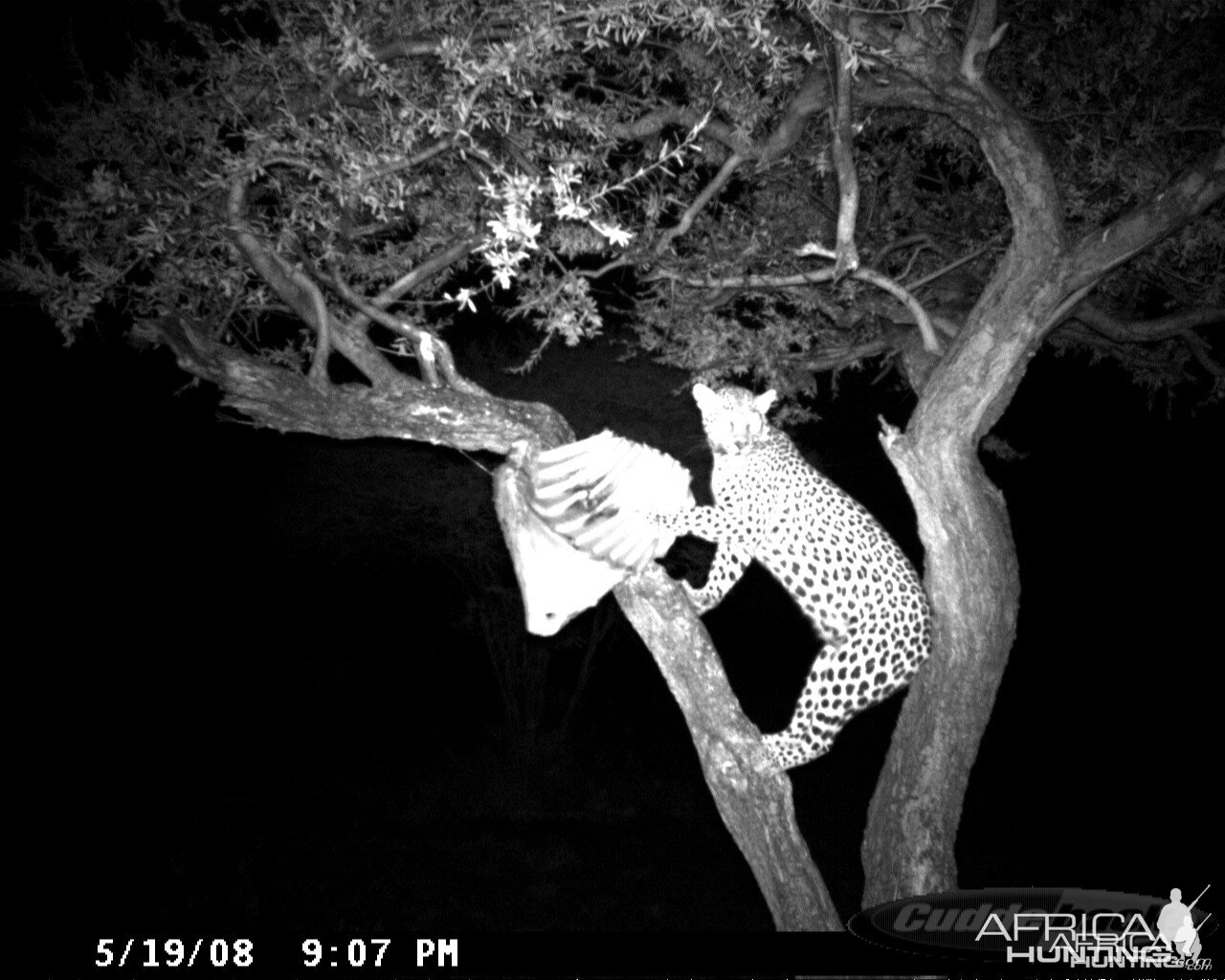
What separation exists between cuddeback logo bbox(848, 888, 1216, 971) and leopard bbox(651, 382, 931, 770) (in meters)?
0.71

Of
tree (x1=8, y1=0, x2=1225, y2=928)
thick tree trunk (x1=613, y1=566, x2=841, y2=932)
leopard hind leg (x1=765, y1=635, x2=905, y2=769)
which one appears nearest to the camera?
tree (x1=8, y1=0, x2=1225, y2=928)

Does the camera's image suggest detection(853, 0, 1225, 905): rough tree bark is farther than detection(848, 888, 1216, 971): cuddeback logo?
Yes

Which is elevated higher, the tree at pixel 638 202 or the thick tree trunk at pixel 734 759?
the tree at pixel 638 202

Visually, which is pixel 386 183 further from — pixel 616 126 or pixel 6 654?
pixel 6 654

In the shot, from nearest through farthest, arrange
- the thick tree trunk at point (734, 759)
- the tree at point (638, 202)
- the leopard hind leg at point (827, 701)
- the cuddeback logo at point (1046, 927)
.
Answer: the cuddeback logo at point (1046, 927), the tree at point (638, 202), the leopard hind leg at point (827, 701), the thick tree trunk at point (734, 759)

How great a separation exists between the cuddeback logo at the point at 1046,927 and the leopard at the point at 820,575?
2.31 feet

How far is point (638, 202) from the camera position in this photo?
488 cm

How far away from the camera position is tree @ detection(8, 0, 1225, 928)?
382 centimetres

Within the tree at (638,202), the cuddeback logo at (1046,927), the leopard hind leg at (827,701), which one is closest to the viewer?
the cuddeback logo at (1046,927)

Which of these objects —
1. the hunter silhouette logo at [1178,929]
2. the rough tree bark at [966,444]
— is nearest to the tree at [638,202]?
the rough tree bark at [966,444]

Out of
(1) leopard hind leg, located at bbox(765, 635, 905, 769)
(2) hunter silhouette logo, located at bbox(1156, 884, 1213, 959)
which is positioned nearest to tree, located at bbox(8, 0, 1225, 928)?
(1) leopard hind leg, located at bbox(765, 635, 905, 769)

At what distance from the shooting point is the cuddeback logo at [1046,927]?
3.70m

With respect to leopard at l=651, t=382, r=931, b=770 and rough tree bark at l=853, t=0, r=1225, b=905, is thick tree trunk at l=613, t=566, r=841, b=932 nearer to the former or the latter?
leopard at l=651, t=382, r=931, b=770

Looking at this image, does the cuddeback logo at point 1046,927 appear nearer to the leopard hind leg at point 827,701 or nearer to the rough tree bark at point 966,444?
the rough tree bark at point 966,444
